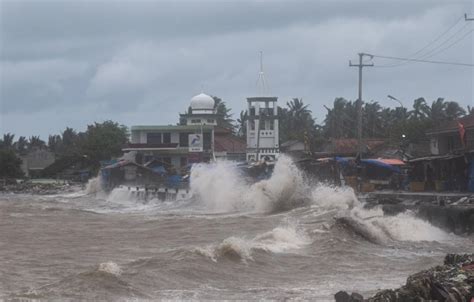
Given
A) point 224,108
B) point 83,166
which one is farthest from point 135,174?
point 224,108

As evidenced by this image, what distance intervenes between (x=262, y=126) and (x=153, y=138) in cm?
1158

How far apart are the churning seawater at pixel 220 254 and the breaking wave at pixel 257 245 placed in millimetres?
33

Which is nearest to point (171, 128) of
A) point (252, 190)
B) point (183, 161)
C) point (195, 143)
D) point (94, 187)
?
point (183, 161)

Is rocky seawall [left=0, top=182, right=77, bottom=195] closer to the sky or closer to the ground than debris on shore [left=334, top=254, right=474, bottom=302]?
closer to the ground

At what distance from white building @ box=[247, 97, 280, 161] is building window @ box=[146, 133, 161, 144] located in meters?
9.51

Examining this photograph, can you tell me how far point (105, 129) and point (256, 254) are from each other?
77387 millimetres

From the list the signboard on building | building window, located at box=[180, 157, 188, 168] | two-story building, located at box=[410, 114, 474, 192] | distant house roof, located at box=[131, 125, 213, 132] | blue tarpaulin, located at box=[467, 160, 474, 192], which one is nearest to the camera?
blue tarpaulin, located at box=[467, 160, 474, 192]

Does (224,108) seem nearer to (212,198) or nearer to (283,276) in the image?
(212,198)

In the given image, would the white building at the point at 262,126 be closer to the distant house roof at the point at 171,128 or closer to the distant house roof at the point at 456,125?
the distant house roof at the point at 171,128

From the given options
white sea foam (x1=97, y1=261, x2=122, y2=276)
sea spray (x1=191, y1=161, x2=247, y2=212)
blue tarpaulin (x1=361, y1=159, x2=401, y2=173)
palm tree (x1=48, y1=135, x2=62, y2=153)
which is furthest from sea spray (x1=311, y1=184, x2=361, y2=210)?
palm tree (x1=48, y1=135, x2=62, y2=153)

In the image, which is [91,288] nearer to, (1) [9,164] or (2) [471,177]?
(2) [471,177]

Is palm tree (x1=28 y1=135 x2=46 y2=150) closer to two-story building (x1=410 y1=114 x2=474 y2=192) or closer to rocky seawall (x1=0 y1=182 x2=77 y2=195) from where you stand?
rocky seawall (x1=0 y1=182 x2=77 y2=195)

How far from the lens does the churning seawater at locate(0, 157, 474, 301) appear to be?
1374 centimetres

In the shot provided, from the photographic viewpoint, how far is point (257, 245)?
20.0 m
